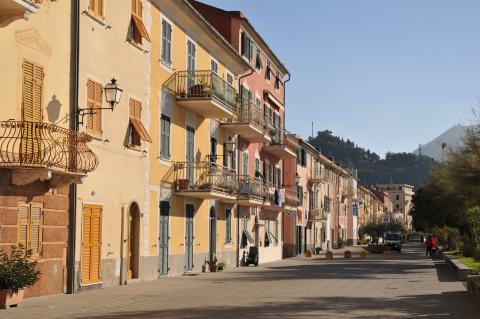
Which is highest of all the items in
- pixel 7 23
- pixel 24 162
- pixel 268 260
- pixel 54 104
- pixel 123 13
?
pixel 123 13

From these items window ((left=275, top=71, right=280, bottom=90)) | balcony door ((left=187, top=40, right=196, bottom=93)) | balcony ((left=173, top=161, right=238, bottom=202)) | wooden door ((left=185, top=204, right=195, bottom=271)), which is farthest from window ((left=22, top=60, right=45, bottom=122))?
window ((left=275, top=71, right=280, bottom=90))

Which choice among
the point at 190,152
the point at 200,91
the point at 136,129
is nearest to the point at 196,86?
the point at 200,91

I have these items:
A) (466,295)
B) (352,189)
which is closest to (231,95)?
(466,295)

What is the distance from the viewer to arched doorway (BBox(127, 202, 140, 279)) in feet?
76.7

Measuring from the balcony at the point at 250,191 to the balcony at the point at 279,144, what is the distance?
540 centimetres

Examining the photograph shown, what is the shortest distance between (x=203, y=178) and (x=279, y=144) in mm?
15685

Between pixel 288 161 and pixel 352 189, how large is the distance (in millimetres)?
46936

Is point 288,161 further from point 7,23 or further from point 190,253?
point 7,23

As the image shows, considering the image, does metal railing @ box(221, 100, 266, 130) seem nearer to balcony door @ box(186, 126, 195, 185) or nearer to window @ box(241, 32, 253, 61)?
window @ box(241, 32, 253, 61)

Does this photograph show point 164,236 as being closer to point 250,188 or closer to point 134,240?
point 134,240

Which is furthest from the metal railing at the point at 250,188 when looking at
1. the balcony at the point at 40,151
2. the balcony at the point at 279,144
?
the balcony at the point at 40,151

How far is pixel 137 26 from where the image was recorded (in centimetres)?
2305

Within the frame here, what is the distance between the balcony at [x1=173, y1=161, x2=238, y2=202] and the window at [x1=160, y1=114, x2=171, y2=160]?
2.98 feet

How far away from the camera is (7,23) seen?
15.5 meters
